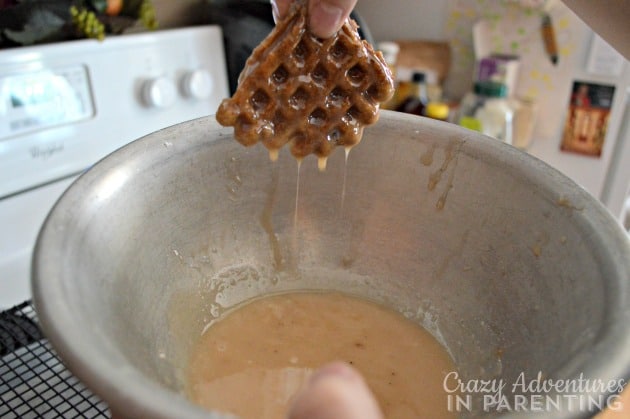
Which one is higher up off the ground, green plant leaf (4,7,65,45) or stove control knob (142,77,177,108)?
green plant leaf (4,7,65,45)

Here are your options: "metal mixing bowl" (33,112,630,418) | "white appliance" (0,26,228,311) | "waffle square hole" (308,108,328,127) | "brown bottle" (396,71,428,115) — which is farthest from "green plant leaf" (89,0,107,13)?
"brown bottle" (396,71,428,115)

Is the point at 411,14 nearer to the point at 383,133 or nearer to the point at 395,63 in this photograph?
the point at 395,63

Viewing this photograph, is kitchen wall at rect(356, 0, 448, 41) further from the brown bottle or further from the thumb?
the thumb

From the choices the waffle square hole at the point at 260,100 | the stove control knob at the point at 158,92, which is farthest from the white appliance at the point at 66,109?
the waffle square hole at the point at 260,100

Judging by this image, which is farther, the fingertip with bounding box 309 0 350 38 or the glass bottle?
the glass bottle

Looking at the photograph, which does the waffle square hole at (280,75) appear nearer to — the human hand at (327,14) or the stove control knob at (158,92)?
the human hand at (327,14)

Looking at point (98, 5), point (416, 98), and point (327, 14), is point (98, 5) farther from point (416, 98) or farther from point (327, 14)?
point (416, 98)

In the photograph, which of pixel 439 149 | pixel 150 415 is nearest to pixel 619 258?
pixel 439 149
